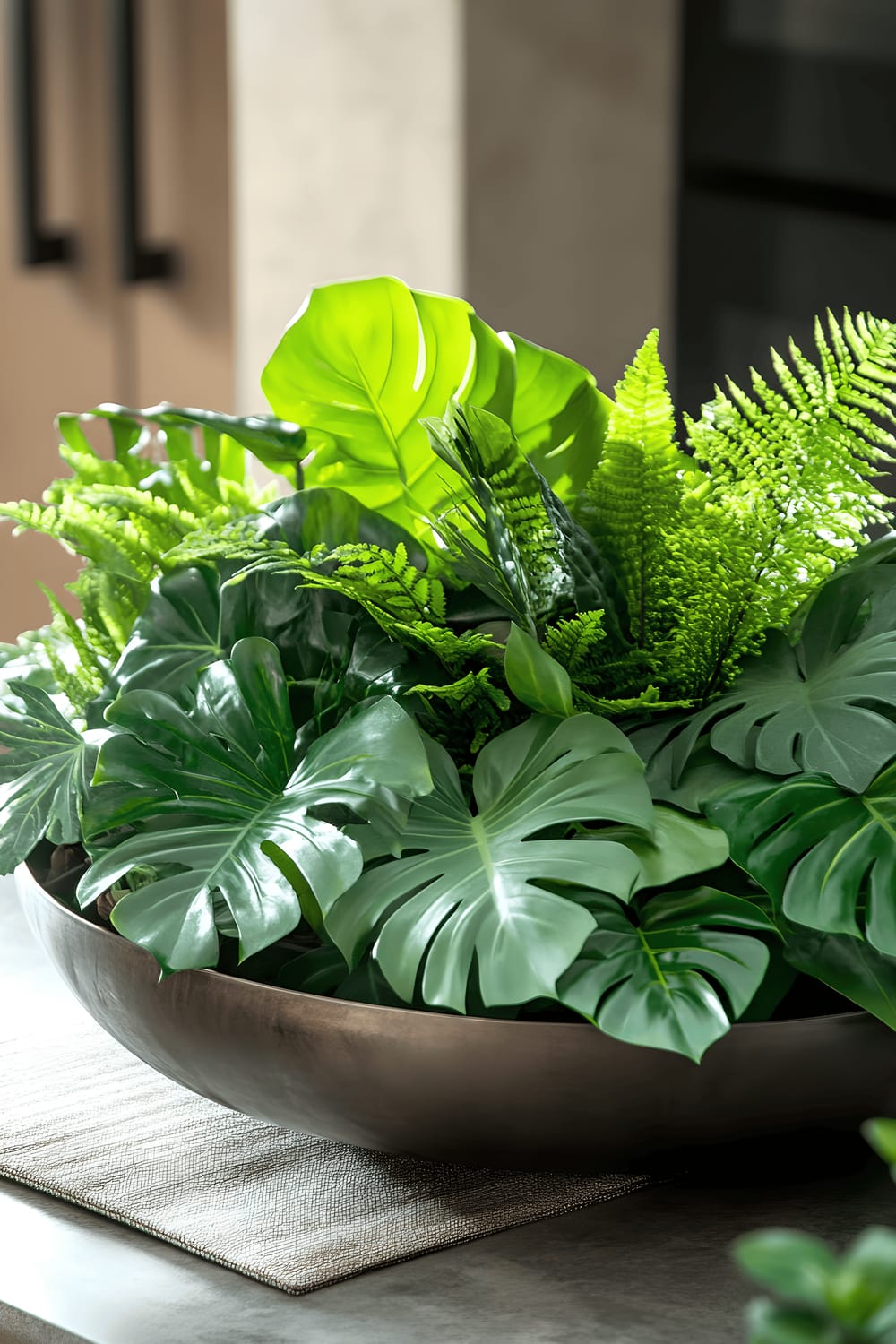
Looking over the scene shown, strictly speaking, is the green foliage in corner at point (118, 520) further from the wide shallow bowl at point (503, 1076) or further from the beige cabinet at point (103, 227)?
the beige cabinet at point (103, 227)

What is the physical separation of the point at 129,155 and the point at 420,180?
49 centimetres

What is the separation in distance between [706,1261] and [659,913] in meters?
0.11

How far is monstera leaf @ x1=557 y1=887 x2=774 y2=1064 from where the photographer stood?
45cm

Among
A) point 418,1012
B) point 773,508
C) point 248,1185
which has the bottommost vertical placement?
point 248,1185

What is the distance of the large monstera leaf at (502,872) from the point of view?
0.47 metres

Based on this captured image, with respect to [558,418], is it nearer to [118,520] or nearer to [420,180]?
[118,520]

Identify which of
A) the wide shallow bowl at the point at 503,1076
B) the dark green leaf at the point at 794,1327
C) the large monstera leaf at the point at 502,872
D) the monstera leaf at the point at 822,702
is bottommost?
the wide shallow bowl at the point at 503,1076

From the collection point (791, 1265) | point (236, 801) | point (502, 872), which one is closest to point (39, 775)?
point (236, 801)

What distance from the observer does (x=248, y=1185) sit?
56 cm

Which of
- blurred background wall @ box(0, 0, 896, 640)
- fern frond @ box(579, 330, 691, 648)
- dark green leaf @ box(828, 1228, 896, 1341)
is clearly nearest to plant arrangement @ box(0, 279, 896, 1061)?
fern frond @ box(579, 330, 691, 648)

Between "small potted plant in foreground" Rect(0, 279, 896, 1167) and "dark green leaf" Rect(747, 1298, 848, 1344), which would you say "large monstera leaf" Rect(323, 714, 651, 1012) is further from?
"dark green leaf" Rect(747, 1298, 848, 1344)

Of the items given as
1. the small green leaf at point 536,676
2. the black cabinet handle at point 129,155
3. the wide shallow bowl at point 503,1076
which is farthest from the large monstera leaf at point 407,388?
the black cabinet handle at point 129,155

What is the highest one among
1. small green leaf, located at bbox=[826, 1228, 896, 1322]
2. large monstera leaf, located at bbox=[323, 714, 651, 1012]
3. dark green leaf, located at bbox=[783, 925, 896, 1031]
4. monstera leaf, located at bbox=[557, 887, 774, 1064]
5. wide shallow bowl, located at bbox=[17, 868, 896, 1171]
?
small green leaf, located at bbox=[826, 1228, 896, 1322]

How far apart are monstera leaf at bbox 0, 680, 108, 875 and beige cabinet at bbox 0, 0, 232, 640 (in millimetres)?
1958
